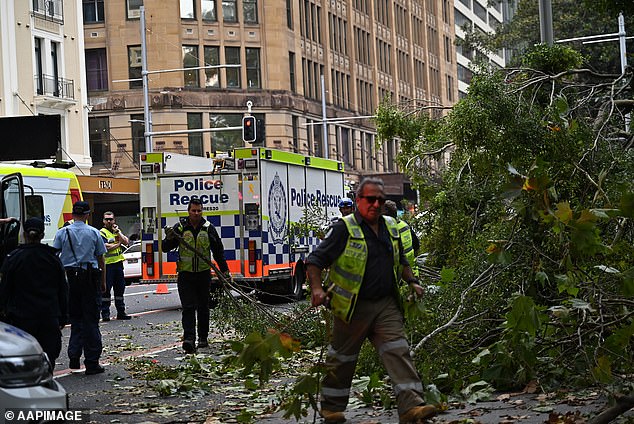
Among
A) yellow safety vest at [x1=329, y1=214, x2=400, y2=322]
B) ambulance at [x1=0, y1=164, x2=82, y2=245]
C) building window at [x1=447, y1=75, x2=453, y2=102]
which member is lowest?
yellow safety vest at [x1=329, y1=214, x2=400, y2=322]

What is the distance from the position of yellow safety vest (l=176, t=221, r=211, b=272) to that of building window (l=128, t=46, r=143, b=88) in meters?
42.2

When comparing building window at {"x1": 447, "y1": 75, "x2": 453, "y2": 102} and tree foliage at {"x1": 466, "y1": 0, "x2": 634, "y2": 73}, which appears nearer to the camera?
tree foliage at {"x1": 466, "y1": 0, "x2": 634, "y2": 73}

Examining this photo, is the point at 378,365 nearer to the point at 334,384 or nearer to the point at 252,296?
the point at 334,384

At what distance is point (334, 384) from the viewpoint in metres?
8.66

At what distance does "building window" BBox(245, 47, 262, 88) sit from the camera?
5812cm

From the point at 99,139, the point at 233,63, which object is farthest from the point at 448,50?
the point at 99,139

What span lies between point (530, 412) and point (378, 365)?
174 centimetres

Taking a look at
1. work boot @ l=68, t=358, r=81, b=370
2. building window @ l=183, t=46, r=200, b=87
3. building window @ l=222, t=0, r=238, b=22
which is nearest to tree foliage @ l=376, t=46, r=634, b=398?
work boot @ l=68, t=358, r=81, b=370

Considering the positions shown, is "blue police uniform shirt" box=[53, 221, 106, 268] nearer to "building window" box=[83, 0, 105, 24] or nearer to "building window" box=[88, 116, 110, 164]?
"building window" box=[88, 116, 110, 164]

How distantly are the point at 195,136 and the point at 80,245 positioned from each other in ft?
143

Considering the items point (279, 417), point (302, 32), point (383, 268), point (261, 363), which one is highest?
point (302, 32)

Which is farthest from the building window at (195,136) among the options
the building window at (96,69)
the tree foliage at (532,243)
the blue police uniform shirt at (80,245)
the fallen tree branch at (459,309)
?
the fallen tree branch at (459,309)

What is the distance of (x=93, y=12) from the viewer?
2222 inches

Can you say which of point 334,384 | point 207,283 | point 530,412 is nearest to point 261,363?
point 334,384
